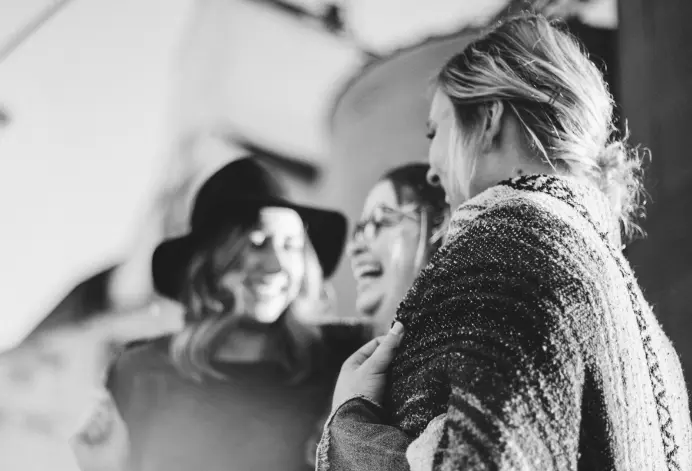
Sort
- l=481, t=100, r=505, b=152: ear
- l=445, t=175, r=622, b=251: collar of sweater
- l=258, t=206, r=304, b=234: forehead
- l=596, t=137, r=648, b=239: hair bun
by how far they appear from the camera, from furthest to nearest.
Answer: l=258, t=206, r=304, b=234: forehead, l=596, t=137, r=648, b=239: hair bun, l=481, t=100, r=505, b=152: ear, l=445, t=175, r=622, b=251: collar of sweater

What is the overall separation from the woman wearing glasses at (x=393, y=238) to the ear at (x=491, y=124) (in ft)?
1.32

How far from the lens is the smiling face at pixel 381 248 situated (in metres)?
1.18

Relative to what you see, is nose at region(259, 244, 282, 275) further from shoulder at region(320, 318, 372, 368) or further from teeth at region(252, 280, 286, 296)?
shoulder at region(320, 318, 372, 368)

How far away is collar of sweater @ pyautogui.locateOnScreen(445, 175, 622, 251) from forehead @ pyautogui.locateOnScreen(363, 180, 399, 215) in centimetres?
50

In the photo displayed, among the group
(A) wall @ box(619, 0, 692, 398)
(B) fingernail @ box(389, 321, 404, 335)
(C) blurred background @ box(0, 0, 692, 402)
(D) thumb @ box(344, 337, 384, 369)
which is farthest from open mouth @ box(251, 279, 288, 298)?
(A) wall @ box(619, 0, 692, 398)

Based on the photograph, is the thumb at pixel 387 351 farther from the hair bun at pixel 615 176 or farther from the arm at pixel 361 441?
the hair bun at pixel 615 176

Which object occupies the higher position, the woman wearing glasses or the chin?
the woman wearing glasses

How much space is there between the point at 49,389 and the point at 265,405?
341mm

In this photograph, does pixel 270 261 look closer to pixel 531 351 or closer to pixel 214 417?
pixel 214 417

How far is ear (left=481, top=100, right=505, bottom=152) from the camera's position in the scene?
775mm

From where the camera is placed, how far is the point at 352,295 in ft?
3.88

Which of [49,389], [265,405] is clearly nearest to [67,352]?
[49,389]

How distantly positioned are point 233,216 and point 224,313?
0.17 m

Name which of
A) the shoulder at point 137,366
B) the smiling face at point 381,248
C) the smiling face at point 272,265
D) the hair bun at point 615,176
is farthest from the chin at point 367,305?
the hair bun at point 615,176
